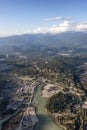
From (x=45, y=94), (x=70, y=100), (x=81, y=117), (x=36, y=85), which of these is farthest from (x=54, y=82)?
(x=81, y=117)

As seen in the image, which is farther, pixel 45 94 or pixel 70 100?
pixel 45 94

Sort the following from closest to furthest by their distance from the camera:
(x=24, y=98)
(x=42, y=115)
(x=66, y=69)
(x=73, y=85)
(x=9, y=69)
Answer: (x=42, y=115) → (x=24, y=98) → (x=73, y=85) → (x=66, y=69) → (x=9, y=69)

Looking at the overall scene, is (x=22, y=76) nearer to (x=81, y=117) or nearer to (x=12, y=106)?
(x=12, y=106)

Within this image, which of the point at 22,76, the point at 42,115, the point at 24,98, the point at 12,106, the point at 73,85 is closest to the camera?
the point at 42,115

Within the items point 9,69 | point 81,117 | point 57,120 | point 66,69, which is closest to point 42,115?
point 57,120

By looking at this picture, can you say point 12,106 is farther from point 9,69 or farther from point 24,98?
point 9,69

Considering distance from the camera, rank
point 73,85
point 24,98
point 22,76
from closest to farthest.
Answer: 1. point 24,98
2. point 73,85
3. point 22,76
